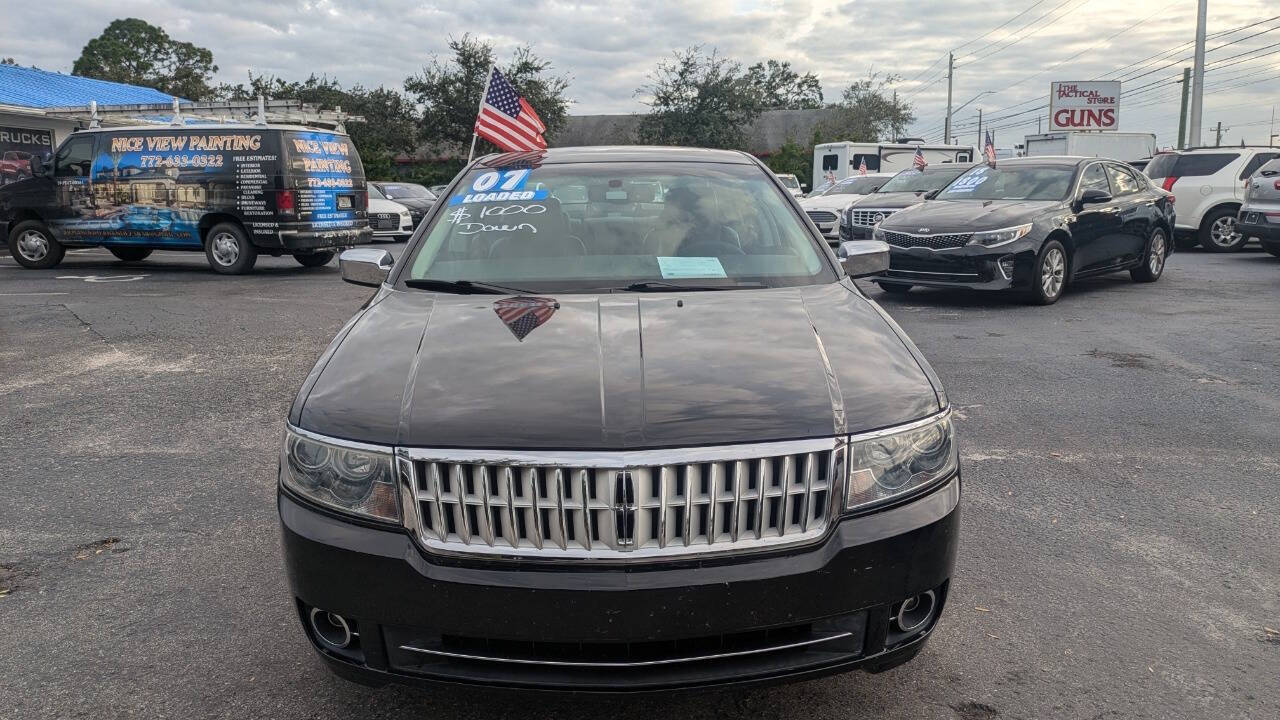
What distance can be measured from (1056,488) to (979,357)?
10.9 feet

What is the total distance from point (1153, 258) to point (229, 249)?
12.4m

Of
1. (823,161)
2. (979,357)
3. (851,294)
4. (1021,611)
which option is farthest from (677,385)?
(823,161)

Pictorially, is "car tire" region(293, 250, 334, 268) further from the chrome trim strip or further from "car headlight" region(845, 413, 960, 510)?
"car headlight" region(845, 413, 960, 510)

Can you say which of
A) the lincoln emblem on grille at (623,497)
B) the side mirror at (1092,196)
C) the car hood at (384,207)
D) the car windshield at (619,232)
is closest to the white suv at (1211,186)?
the side mirror at (1092,196)

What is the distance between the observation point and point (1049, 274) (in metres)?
10.6

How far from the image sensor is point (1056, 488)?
15.1 feet

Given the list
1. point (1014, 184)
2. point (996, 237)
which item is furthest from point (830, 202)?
point (996, 237)

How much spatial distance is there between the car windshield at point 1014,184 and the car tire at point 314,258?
9213 mm

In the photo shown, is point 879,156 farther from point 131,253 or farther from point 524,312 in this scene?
point 524,312

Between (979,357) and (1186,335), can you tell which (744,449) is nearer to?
(979,357)

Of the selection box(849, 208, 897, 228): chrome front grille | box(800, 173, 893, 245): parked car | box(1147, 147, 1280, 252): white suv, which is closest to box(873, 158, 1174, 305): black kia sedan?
box(849, 208, 897, 228): chrome front grille

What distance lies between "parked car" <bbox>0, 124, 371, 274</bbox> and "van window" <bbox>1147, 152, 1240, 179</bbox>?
13.6 metres

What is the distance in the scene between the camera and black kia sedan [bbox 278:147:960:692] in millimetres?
2223

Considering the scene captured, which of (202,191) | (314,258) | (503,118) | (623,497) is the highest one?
(503,118)
